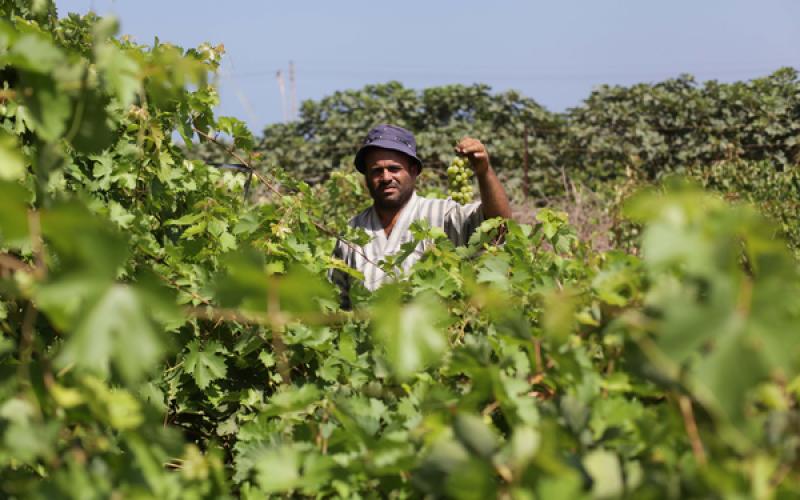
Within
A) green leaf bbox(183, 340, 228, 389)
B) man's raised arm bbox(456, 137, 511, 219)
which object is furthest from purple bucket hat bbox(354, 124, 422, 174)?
green leaf bbox(183, 340, 228, 389)

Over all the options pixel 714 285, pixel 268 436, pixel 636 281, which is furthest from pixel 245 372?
pixel 714 285

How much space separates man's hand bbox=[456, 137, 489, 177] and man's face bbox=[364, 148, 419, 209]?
2.05ft

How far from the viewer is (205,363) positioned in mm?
2074

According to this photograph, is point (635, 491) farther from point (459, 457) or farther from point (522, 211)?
point (522, 211)

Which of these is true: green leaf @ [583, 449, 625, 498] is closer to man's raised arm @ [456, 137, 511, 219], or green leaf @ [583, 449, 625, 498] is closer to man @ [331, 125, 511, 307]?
man's raised arm @ [456, 137, 511, 219]

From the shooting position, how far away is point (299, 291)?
34.0 inches

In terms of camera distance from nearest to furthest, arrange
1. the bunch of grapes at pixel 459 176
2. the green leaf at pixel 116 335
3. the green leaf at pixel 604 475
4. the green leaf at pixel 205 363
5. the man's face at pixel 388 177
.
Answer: the green leaf at pixel 116 335 → the green leaf at pixel 604 475 → the green leaf at pixel 205 363 → the man's face at pixel 388 177 → the bunch of grapes at pixel 459 176

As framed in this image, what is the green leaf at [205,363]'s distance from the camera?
6.79ft

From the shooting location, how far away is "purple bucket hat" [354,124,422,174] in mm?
3832

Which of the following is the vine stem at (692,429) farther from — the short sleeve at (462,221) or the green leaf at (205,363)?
the short sleeve at (462,221)

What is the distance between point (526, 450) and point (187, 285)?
1.40 meters

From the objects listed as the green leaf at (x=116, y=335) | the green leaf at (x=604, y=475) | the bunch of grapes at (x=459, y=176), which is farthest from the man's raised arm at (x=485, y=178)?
the green leaf at (x=116, y=335)

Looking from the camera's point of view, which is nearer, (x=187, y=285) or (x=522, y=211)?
(x=187, y=285)

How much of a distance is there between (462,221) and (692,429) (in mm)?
2797
